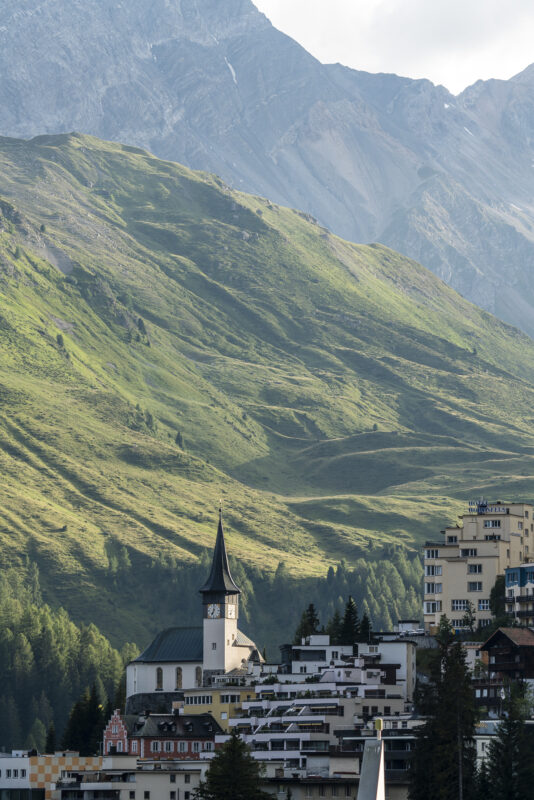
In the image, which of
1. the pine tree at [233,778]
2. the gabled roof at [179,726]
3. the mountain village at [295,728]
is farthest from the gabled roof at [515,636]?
the pine tree at [233,778]

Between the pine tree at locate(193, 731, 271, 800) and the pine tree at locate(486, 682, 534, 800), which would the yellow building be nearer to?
the pine tree at locate(193, 731, 271, 800)

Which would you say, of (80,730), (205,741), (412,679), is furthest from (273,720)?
(80,730)

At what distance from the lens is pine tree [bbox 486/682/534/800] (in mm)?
141375

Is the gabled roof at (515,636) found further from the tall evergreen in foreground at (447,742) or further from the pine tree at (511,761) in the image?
the pine tree at (511,761)

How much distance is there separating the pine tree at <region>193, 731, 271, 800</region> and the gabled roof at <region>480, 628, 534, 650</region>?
129ft

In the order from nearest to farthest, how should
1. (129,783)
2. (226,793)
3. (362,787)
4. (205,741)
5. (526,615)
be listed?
1. (362,787)
2. (226,793)
3. (129,783)
4. (205,741)
5. (526,615)

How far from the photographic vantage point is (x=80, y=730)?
199 metres

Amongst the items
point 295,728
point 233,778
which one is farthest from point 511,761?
point 295,728

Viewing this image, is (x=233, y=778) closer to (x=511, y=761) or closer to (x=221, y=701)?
(x=511, y=761)

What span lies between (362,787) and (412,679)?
8146 cm

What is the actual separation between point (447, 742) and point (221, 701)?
42.5 m

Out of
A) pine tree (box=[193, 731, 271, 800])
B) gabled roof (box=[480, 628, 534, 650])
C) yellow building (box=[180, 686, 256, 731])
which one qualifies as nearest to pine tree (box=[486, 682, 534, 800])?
pine tree (box=[193, 731, 271, 800])

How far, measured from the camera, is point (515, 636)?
17700 cm

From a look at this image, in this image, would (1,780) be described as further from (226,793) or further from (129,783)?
(226,793)
